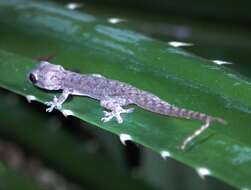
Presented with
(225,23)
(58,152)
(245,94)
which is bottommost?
(58,152)

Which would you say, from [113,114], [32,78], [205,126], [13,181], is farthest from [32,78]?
[205,126]

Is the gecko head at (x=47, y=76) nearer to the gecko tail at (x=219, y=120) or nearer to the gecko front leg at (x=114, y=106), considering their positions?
the gecko front leg at (x=114, y=106)

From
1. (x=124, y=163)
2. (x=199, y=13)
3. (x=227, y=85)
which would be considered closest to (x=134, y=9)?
(x=199, y=13)

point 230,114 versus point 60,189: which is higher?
point 230,114

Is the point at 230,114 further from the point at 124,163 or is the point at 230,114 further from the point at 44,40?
the point at 124,163

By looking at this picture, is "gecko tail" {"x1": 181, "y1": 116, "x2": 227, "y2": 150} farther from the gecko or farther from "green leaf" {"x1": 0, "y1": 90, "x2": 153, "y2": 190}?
"green leaf" {"x1": 0, "y1": 90, "x2": 153, "y2": 190}

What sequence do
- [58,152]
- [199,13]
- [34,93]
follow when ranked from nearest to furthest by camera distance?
[34,93] < [58,152] < [199,13]
